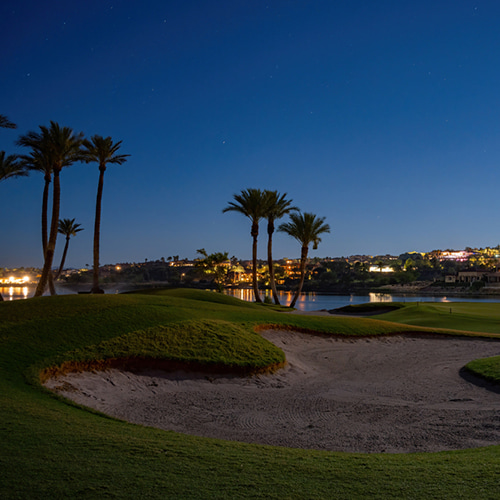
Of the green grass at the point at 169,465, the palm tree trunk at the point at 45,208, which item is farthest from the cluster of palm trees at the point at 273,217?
the green grass at the point at 169,465

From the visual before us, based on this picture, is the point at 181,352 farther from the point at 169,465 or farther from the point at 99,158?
the point at 99,158

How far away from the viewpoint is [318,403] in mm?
11305

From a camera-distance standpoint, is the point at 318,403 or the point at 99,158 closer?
the point at 318,403

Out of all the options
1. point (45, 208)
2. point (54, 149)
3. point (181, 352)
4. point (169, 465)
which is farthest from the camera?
point (45, 208)

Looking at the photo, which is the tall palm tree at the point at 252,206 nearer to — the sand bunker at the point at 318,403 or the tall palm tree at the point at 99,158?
the tall palm tree at the point at 99,158

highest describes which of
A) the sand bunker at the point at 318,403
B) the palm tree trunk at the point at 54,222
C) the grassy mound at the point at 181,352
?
the palm tree trunk at the point at 54,222

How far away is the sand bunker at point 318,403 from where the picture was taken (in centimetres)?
873

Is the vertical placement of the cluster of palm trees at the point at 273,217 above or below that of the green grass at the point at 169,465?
above

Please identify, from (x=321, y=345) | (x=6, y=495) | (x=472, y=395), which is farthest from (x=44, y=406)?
(x=321, y=345)

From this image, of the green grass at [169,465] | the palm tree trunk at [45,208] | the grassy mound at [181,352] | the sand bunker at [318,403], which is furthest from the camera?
the palm tree trunk at [45,208]

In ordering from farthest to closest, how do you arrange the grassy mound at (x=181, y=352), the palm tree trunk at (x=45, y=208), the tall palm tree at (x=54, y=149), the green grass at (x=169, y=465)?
A: 1. the palm tree trunk at (x=45, y=208)
2. the tall palm tree at (x=54, y=149)
3. the grassy mound at (x=181, y=352)
4. the green grass at (x=169, y=465)

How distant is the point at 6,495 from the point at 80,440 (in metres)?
1.74

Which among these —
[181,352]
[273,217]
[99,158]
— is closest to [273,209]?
[273,217]

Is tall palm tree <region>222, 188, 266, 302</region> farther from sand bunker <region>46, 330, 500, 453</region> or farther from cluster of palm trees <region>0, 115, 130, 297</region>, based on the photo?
sand bunker <region>46, 330, 500, 453</region>
